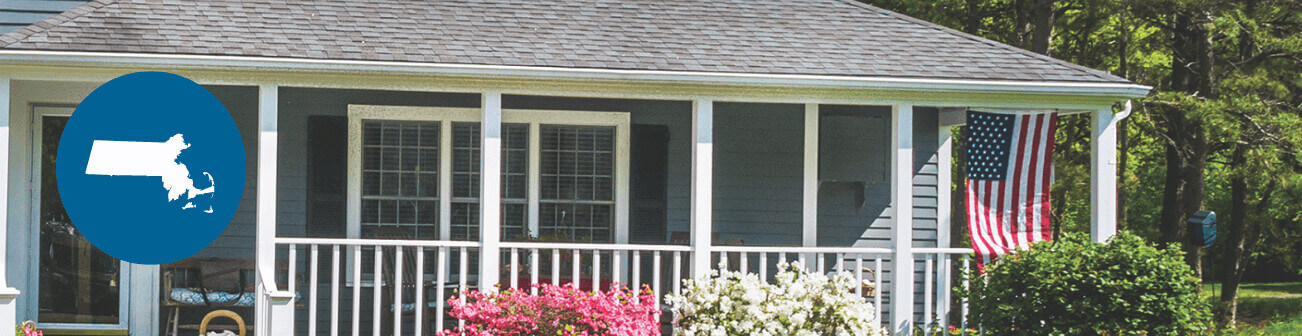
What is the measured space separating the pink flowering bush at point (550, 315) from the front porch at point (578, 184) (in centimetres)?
64

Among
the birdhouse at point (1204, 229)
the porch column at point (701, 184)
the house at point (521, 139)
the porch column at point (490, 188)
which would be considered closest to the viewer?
the house at point (521, 139)

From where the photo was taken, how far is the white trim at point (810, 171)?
9258 millimetres

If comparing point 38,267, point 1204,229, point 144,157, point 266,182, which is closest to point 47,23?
point 144,157

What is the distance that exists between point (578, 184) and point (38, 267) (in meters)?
4.00

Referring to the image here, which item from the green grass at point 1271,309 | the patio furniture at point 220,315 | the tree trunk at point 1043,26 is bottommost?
the green grass at point 1271,309

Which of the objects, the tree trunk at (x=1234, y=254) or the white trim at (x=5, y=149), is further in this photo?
the tree trunk at (x=1234, y=254)

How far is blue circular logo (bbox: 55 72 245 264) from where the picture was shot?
7879 mm

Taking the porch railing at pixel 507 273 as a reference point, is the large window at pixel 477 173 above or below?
above

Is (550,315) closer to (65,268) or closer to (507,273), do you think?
(507,273)

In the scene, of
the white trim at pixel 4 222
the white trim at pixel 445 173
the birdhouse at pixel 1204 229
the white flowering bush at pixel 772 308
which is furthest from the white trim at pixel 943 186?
the white trim at pixel 4 222

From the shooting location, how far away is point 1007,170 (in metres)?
9.40

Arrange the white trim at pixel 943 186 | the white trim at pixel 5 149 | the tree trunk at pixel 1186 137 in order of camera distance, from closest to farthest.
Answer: the white trim at pixel 5 149 < the white trim at pixel 943 186 < the tree trunk at pixel 1186 137

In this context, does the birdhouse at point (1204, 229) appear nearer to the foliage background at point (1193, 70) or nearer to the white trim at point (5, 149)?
the foliage background at point (1193, 70)

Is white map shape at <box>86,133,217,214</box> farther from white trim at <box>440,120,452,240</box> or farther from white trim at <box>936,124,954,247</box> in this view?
white trim at <box>936,124,954,247</box>
